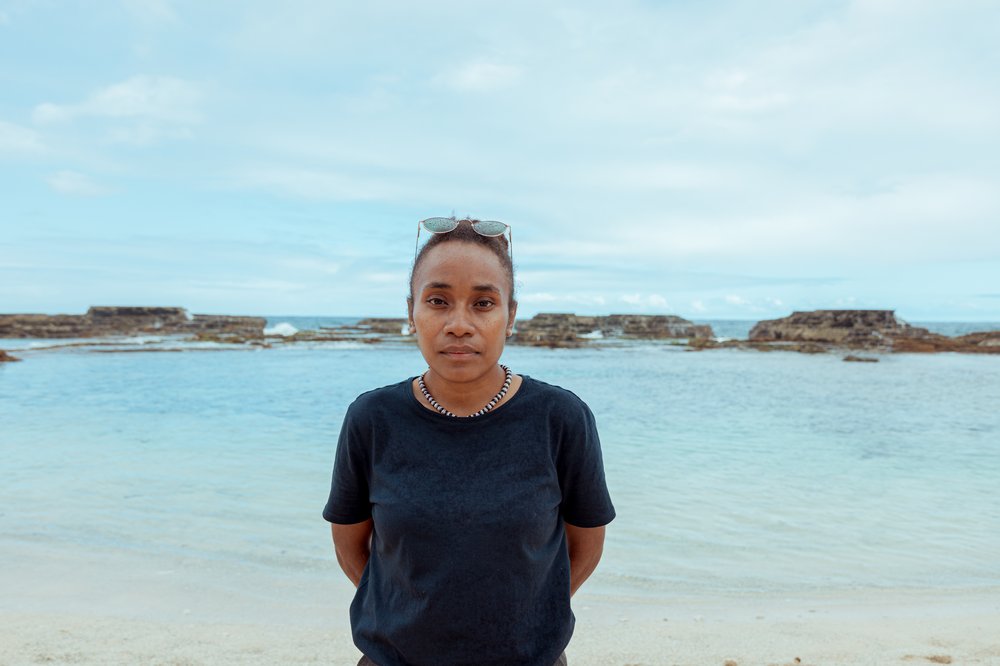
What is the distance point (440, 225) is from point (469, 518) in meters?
0.80

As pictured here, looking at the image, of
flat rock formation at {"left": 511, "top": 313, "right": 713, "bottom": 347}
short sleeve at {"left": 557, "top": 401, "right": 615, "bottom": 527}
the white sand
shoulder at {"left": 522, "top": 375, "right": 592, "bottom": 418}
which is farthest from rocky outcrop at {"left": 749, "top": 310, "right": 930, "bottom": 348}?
shoulder at {"left": 522, "top": 375, "right": 592, "bottom": 418}

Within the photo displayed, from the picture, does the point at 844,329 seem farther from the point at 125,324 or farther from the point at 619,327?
the point at 125,324

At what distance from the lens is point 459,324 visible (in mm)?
1760

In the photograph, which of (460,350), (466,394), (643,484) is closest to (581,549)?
(466,394)

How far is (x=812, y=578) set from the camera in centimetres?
569

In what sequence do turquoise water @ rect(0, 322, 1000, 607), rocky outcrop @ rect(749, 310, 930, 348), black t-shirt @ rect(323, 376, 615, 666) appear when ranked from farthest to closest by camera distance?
rocky outcrop @ rect(749, 310, 930, 348)
turquoise water @ rect(0, 322, 1000, 607)
black t-shirt @ rect(323, 376, 615, 666)

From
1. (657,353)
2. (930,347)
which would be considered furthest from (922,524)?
(930,347)

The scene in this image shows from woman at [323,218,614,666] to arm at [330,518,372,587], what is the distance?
0.20ft

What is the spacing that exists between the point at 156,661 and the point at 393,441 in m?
3.18

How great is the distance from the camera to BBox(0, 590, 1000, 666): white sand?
402cm

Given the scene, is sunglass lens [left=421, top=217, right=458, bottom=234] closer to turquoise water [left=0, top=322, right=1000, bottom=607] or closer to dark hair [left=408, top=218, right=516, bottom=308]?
dark hair [left=408, top=218, right=516, bottom=308]

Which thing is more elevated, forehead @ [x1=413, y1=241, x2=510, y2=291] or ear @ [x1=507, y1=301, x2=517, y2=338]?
forehead @ [x1=413, y1=241, x2=510, y2=291]

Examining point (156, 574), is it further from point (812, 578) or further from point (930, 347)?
point (930, 347)

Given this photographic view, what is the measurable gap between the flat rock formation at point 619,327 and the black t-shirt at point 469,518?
61.7 meters
